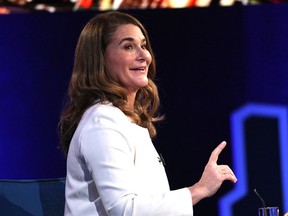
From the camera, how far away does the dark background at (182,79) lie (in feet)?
11.5

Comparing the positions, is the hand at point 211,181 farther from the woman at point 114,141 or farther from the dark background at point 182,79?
the dark background at point 182,79

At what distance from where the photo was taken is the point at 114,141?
1990 mm

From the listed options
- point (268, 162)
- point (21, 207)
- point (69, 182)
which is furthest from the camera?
point (268, 162)

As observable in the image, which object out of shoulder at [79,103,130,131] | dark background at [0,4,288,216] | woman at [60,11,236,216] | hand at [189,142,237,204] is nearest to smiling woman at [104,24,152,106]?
woman at [60,11,236,216]

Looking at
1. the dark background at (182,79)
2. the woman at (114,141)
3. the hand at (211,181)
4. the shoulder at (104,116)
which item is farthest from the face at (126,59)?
the dark background at (182,79)

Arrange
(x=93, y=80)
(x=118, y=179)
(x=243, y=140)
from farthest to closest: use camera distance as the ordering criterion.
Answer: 1. (x=243, y=140)
2. (x=93, y=80)
3. (x=118, y=179)

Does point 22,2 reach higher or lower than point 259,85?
higher

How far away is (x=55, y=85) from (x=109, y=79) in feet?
4.50

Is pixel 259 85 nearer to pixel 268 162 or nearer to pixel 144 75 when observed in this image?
pixel 268 162

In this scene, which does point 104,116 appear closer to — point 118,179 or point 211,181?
point 118,179

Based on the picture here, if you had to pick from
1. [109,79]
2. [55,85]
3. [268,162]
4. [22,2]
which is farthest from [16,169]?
[109,79]

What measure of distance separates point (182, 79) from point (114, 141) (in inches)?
62.6

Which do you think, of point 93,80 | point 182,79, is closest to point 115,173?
point 93,80

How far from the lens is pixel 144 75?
7.37 feet
